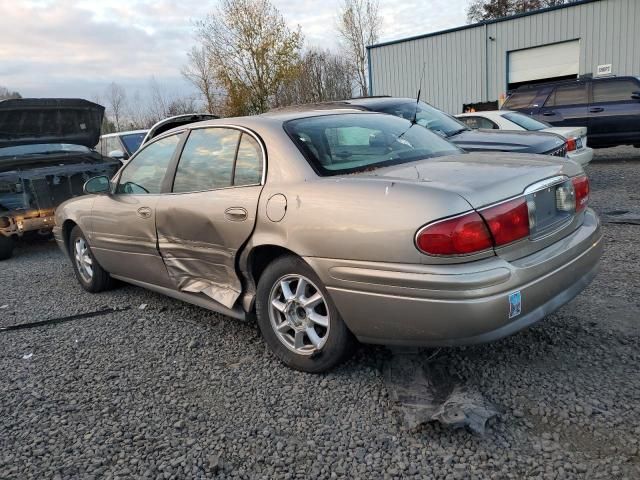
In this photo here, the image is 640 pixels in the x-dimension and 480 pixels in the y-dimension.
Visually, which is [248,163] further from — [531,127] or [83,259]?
[531,127]

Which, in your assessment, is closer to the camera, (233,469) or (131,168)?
(233,469)

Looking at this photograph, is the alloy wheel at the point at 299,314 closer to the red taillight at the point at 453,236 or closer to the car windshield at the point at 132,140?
the red taillight at the point at 453,236

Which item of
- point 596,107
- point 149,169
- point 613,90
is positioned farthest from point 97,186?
point 613,90

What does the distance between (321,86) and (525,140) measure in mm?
25724

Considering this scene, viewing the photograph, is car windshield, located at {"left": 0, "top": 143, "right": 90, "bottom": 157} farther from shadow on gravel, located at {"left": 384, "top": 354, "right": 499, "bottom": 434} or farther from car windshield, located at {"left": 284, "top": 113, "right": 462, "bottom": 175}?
shadow on gravel, located at {"left": 384, "top": 354, "right": 499, "bottom": 434}

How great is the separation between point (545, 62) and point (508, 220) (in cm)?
2158

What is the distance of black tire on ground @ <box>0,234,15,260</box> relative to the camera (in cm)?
711

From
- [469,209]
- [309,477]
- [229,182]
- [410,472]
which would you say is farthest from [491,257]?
[229,182]

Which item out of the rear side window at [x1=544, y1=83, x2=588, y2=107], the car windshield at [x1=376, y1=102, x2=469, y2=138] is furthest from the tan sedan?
the rear side window at [x1=544, y1=83, x2=588, y2=107]

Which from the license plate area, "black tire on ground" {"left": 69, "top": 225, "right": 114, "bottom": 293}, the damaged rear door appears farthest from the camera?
"black tire on ground" {"left": 69, "top": 225, "right": 114, "bottom": 293}

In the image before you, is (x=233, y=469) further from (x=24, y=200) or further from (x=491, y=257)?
(x=24, y=200)

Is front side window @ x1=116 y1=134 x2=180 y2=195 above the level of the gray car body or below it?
above

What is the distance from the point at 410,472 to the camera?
2184mm

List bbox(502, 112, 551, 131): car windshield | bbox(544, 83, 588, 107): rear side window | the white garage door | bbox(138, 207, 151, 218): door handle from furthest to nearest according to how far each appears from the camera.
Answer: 1. the white garage door
2. bbox(544, 83, 588, 107): rear side window
3. bbox(502, 112, 551, 131): car windshield
4. bbox(138, 207, 151, 218): door handle
